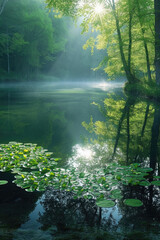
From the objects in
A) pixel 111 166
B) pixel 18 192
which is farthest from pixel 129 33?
pixel 18 192

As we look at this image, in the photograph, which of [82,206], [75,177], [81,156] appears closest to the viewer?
[82,206]

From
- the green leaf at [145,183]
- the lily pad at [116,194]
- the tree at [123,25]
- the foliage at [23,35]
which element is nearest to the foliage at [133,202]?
the lily pad at [116,194]

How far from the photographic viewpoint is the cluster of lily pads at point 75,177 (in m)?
3.13

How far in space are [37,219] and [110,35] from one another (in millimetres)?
18709

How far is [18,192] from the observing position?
3.20m

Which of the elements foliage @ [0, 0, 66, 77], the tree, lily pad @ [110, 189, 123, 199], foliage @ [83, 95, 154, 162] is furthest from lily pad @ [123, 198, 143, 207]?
foliage @ [0, 0, 66, 77]

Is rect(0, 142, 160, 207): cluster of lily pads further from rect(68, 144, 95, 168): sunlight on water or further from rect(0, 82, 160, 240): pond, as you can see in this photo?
rect(68, 144, 95, 168): sunlight on water

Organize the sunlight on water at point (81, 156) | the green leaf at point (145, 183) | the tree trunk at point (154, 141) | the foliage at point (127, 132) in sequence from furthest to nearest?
the foliage at point (127, 132) < the tree trunk at point (154, 141) < the sunlight on water at point (81, 156) < the green leaf at point (145, 183)

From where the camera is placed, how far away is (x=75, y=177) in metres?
3.59

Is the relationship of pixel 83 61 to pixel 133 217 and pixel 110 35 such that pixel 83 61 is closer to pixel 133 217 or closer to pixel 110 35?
pixel 110 35

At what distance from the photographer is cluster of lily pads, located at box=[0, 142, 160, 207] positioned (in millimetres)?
3130

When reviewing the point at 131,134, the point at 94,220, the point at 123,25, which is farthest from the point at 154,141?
the point at 123,25

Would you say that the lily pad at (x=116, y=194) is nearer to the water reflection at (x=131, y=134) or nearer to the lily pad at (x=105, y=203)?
the lily pad at (x=105, y=203)

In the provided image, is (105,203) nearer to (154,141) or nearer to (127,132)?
(154,141)
